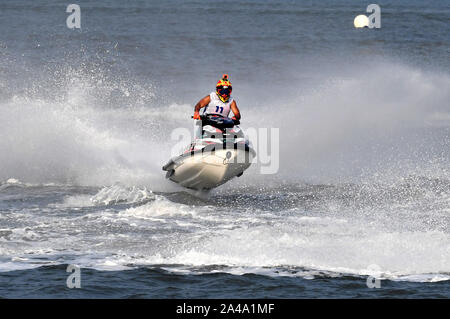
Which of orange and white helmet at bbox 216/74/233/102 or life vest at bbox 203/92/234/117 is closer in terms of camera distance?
orange and white helmet at bbox 216/74/233/102

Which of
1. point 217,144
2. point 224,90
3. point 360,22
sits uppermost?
point 360,22

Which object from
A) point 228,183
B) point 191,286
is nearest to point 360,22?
point 228,183

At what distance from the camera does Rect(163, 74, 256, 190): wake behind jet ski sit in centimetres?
1638

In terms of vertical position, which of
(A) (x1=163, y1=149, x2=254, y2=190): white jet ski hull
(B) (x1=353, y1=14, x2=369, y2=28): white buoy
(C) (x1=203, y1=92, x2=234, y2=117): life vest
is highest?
(B) (x1=353, y1=14, x2=369, y2=28): white buoy

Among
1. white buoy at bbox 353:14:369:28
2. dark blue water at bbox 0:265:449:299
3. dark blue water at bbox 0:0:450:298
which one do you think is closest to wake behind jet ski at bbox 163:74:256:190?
dark blue water at bbox 0:0:450:298

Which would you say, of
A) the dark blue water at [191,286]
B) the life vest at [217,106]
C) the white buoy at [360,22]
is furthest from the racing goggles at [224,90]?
the white buoy at [360,22]

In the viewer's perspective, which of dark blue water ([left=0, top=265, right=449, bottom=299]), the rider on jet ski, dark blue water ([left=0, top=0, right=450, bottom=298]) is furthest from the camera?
the rider on jet ski

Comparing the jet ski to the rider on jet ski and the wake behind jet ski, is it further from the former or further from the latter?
the rider on jet ski

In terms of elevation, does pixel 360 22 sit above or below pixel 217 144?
above

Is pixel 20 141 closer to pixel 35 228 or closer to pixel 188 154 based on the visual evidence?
pixel 188 154

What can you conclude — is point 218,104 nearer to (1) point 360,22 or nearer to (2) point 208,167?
(2) point 208,167

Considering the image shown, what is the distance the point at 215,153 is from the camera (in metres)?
16.5

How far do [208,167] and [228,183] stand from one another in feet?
8.01
